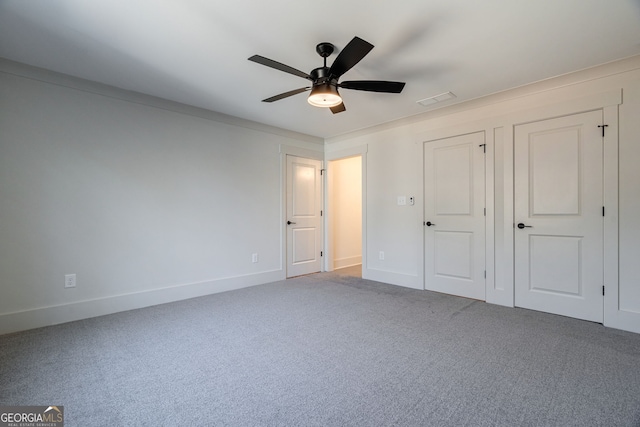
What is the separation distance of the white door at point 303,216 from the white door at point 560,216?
3005 millimetres

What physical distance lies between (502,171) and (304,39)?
2.62m

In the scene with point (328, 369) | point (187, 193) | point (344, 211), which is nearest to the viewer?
point (328, 369)

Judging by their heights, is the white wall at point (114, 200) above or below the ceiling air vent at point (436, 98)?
below

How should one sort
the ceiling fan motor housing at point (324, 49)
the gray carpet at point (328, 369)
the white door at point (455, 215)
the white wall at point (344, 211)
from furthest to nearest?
the white wall at point (344, 211) → the white door at point (455, 215) → the ceiling fan motor housing at point (324, 49) → the gray carpet at point (328, 369)

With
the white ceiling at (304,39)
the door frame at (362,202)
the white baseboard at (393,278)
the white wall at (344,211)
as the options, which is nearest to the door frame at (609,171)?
the white ceiling at (304,39)

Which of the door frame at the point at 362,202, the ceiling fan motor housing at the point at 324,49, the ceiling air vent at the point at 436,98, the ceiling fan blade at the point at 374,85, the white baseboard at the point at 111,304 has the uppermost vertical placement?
the ceiling air vent at the point at 436,98

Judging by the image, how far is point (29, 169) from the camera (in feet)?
8.79

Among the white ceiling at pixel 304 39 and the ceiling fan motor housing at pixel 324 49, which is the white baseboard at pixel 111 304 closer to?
the white ceiling at pixel 304 39

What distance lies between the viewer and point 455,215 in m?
3.72

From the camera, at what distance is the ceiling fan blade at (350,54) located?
184 cm

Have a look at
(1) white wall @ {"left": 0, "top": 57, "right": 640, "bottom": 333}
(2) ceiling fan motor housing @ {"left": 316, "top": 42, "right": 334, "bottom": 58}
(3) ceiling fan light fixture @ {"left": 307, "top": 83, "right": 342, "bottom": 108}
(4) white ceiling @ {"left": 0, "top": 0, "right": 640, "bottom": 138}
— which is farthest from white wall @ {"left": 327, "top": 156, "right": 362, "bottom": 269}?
(2) ceiling fan motor housing @ {"left": 316, "top": 42, "right": 334, "bottom": 58}

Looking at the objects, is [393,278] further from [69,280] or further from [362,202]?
[69,280]

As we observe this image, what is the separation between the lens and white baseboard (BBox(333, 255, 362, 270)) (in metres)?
5.64

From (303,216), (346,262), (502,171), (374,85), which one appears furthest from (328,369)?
(346,262)
